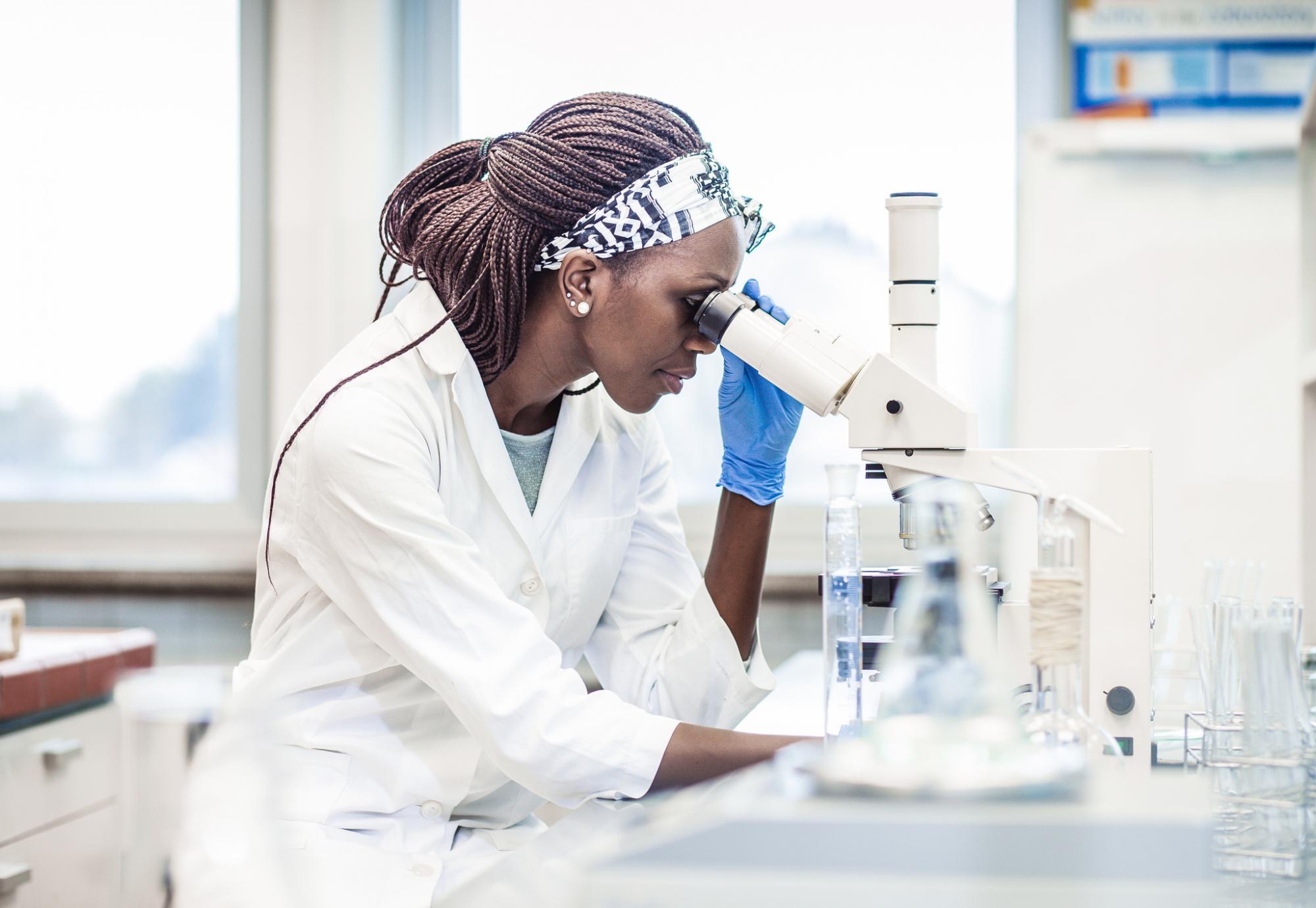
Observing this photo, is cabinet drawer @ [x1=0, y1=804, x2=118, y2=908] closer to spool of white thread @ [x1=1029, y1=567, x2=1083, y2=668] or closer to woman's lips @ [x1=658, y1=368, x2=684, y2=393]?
woman's lips @ [x1=658, y1=368, x2=684, y2=393]

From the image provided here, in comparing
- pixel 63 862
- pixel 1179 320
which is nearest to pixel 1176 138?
pixel 1179 320

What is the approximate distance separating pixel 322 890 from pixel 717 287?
73 centimetres

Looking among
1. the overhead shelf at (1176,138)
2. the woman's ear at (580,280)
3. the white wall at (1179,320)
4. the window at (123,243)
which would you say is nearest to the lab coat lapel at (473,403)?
the woman's ear at (580,280)

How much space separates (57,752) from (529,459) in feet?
3.94

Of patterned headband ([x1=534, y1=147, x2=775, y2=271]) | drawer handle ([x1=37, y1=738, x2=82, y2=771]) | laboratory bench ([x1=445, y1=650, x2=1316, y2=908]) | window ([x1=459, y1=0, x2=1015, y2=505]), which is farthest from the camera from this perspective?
window ([x1=459, y1=0, x2=1015, y2=505])

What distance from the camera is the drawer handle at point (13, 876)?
1.90 m

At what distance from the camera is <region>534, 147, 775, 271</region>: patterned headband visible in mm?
1271

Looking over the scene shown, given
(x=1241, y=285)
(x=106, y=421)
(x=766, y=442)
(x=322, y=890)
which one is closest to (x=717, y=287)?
(x=766, y=442)

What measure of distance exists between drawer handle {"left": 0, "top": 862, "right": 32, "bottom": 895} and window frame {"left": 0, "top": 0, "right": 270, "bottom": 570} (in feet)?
2.85

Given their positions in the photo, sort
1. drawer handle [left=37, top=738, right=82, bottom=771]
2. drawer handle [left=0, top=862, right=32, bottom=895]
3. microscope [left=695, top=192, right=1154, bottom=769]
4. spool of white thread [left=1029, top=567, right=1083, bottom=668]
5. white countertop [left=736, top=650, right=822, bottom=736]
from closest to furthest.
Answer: spool of white thread [left=1029, top=567, right=1083, bottom=668] → microscope [left=695, top=192, right=1154, bottom=769] → white countertop [left=736, top=650, right=822, bottom=736] → drawer handle [left=0, top=862, right=32, bottom=895] → drawer handle [left=37, top=738, right=82, bottom=771]

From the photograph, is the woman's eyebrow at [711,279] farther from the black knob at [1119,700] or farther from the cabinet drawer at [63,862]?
the cabinet drawer at [63,862]

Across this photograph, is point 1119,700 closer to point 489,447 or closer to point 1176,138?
point 489,447

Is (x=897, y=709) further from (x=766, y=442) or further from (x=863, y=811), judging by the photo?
(x=766, y=442)

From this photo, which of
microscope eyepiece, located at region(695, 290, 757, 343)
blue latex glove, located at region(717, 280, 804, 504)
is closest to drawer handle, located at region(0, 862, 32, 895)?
blue latex glove, located at region(717, 280, 804, 504)
